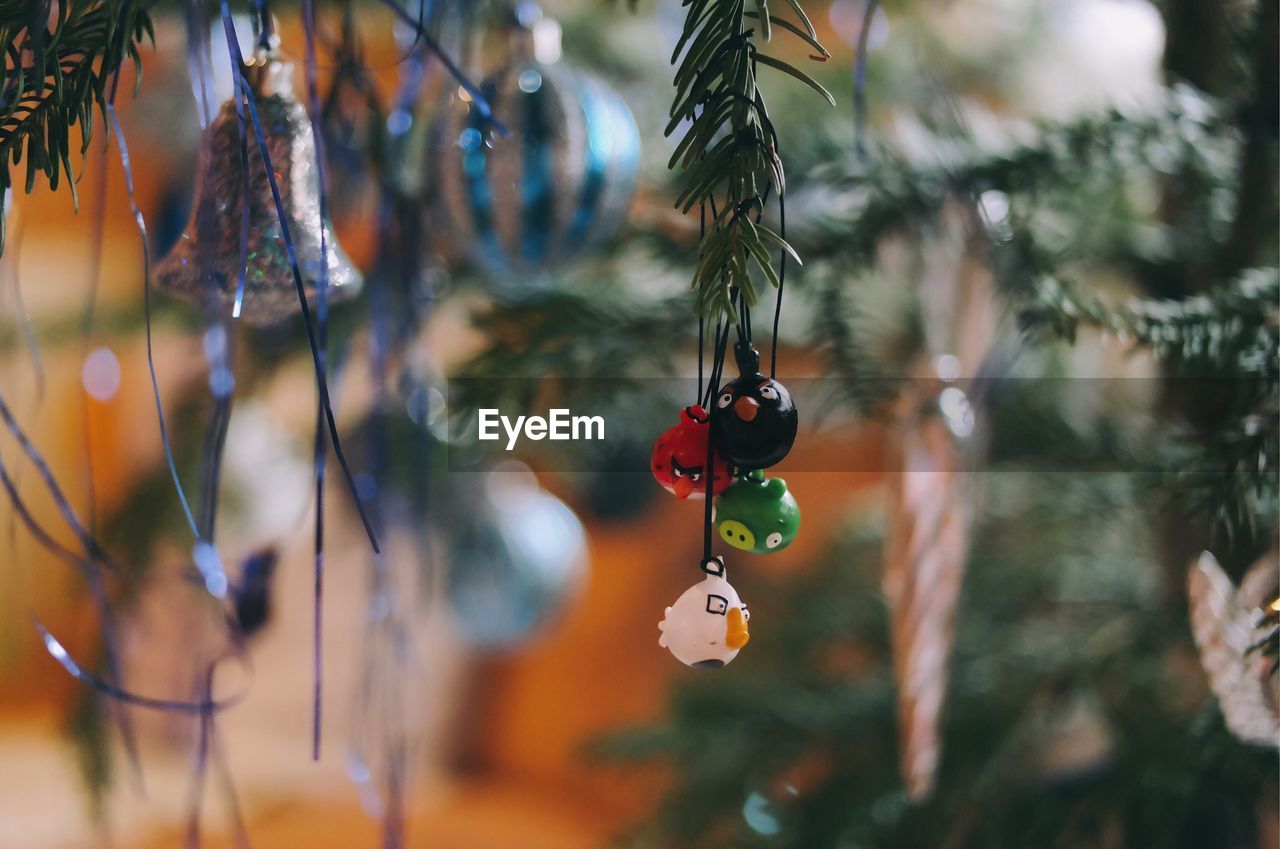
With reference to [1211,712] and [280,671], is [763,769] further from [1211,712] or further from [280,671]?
[280,671]

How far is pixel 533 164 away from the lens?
1.50ft

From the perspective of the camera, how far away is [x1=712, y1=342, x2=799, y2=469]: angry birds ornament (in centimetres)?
25

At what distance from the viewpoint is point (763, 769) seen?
61 cm

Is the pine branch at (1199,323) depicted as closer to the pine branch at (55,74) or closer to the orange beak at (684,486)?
the orange beak at (684,486)

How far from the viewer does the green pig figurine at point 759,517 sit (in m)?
0.27

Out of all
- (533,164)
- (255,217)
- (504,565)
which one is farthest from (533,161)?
(504,565)

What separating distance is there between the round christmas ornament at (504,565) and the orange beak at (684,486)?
447 millimetres

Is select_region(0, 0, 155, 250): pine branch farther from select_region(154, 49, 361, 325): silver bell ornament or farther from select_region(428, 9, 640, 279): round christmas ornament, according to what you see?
select_region(428, 9, 640, 279): round christmas ornament

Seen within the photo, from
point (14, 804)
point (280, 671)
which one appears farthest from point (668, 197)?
point (14, 804)

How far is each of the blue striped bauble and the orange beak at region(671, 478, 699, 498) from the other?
0.75 ft

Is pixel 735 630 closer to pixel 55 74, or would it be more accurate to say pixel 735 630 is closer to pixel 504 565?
pixel 55 74

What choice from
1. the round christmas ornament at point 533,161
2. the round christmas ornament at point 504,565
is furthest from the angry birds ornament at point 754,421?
the round christmas ornament at point 504,565

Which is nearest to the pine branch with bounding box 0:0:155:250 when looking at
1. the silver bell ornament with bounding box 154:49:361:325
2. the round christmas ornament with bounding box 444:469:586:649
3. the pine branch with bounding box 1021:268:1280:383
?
the silver bell ornament with bounding box 154:49:361:325

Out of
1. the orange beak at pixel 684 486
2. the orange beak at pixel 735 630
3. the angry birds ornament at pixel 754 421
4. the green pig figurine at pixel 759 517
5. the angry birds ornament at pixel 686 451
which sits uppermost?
the angry birds ornament at pixel 754 421
